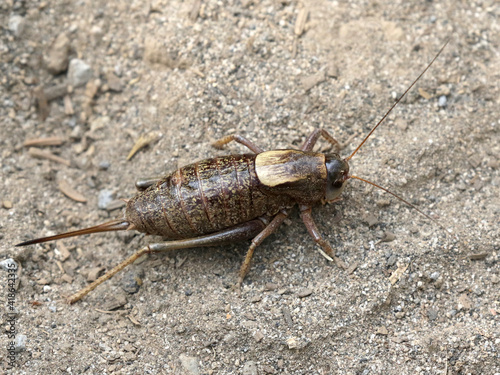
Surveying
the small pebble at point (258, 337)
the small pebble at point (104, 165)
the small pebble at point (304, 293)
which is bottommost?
the small pebble at point (258, 337)

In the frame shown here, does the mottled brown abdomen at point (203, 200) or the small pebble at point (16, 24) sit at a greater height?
Answer: the small pebble at point (16, 24)

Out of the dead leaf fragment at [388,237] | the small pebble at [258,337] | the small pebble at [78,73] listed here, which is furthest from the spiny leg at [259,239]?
the small pebble at [78,73]

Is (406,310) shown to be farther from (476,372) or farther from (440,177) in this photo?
(440,177)

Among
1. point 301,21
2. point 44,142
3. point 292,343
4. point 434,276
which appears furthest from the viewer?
point 44,142

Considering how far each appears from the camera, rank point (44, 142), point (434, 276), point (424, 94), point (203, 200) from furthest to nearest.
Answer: point (44, 142), point (424, 94), point (434, 276), point (203, 200)

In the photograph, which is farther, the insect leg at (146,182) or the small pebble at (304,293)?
the insect leg at (146,182)

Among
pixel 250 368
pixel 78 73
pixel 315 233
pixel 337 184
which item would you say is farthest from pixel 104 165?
pixel 250 368

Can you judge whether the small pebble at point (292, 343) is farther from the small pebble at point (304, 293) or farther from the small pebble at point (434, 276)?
the small pebble at point (434, 276)

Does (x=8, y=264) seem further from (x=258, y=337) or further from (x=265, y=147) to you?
(x=265, y=147)
